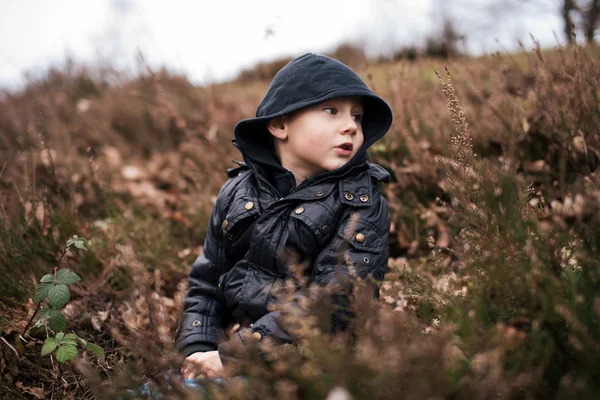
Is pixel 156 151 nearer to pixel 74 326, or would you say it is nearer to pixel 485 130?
pixel 74 326

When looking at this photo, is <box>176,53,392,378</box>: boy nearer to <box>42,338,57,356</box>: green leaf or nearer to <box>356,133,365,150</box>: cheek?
<box>356,133,365,150</box>: cheek

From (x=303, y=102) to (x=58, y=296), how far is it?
4.52 ft

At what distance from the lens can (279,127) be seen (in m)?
2.39

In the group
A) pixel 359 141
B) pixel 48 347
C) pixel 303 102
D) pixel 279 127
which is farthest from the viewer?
pixel 279 127

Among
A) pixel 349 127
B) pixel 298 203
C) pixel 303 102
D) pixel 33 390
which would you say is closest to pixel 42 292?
pixel 33 390

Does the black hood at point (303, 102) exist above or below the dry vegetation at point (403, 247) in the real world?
above

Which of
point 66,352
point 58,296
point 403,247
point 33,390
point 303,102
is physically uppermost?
point 303,102

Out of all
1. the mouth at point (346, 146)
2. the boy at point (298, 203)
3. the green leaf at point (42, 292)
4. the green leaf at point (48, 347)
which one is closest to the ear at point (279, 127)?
the boy at point (298, 203)

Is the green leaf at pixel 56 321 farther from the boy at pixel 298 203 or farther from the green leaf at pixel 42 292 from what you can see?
the boy at pixel 298 203

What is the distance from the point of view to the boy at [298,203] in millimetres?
2135

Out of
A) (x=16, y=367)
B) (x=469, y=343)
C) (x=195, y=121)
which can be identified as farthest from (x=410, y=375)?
(x=195, y=121)

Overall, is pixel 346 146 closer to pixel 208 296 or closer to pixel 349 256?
pixel 349 256

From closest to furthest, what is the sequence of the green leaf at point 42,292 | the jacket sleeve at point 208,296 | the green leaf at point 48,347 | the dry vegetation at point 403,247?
the dry vegetation at point 403,247, the green leaf at point 48,347, the green leaf at point 42,292, the jacket sleeve at point 208,296

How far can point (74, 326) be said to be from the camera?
2.66 m
